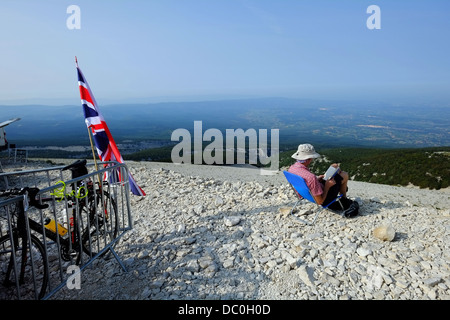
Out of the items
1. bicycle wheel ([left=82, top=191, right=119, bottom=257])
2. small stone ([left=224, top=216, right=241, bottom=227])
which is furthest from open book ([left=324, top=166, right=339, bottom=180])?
bicycle wheel ([left=82, top=191, right=119, bottom=257])

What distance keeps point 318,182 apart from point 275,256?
179 centimetres

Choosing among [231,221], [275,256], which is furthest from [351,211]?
[231,221]

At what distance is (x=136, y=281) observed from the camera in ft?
13.6

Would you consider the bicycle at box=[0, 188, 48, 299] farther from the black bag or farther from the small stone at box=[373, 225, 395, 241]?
the black bag

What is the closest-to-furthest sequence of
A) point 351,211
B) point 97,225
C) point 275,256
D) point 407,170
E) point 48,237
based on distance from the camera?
point 48,237, point 97,225, point 275,256, point 351,211, point 407,170

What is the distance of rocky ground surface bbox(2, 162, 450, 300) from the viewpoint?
151 inches

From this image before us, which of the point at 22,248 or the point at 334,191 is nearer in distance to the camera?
the point at 22,248

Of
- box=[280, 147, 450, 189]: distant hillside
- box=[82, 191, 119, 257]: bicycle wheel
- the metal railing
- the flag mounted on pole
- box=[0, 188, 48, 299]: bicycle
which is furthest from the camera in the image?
box=[280, 147, 450, 189]: distant hillside

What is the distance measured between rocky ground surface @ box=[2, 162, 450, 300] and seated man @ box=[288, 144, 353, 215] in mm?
541

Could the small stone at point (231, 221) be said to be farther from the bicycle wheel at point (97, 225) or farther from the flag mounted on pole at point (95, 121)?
the flag mounted on pole at point (95, 121)

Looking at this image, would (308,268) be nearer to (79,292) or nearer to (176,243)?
(176,243)

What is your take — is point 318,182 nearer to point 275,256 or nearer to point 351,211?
point 351,211

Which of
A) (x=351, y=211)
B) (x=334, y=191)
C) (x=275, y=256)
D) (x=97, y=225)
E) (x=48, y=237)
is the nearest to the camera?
(x=48, y=237)

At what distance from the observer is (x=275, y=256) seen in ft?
15.3
